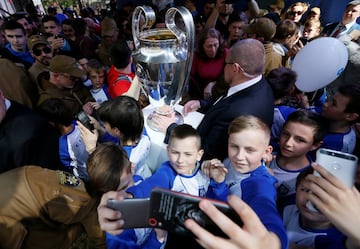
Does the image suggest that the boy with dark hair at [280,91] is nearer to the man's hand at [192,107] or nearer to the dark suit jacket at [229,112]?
the dark suit jacket at [229,112]

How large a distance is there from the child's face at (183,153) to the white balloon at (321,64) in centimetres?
118

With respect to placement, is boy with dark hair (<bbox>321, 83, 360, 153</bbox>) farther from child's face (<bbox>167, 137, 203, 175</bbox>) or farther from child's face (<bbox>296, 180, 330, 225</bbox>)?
child's face (<bbox>167, 137, 203, 175</bbox>)

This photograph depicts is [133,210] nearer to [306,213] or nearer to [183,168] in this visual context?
[183,168]

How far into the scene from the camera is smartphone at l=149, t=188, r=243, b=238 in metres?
0.47

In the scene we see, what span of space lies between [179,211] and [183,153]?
19.4 inches

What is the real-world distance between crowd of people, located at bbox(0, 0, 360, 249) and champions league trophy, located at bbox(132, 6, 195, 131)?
0.16m

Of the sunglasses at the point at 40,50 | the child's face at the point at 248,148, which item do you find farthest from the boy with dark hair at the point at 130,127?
the sunglasses at the point at 40,50

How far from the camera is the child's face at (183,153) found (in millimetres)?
978

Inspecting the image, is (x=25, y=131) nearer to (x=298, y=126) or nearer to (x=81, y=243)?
(x=81, y=243)

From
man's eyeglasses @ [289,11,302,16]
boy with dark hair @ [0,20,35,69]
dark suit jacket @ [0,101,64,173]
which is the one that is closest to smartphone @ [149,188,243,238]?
dark suit jacket @ [0,101,64,173]

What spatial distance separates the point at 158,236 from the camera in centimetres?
75

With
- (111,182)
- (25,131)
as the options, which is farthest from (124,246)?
(25,131)

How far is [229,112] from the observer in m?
1.13

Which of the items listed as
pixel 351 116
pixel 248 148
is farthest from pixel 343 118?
pixel 248 148
